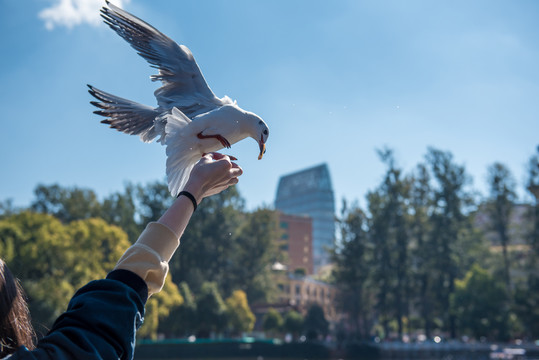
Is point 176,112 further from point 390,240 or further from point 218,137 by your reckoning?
point 390,240

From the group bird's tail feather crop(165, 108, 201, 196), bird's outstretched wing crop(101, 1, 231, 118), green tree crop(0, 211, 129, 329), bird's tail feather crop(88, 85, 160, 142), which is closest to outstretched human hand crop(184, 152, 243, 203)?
bird's tail feather crop(165, 108, 201, 196)

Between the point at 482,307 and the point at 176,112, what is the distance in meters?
28.5

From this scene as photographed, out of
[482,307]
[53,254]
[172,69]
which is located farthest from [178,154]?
[482,307]

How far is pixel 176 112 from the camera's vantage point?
2043 mm

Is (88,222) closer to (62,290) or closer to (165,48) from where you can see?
(62,290)

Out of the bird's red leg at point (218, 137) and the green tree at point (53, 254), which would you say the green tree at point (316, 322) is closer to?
the green tree at point (53, 254)

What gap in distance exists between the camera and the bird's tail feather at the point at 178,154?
1.91 meters

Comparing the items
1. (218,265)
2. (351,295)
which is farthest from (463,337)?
(218,265)

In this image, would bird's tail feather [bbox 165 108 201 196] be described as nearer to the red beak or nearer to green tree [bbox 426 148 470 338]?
the red beak

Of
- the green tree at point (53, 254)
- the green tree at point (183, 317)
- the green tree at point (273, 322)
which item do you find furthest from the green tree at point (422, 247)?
the green tree at point (53, 254)

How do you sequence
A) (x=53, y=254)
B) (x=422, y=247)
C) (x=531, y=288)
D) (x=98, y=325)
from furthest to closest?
(x=422, y=247), (x=531, y=288), (x=53, y=254), (x=98, y=325)

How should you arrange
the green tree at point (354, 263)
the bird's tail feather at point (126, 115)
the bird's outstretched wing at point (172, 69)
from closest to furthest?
the bird's tail feather at point (126, 115) → the bird's outstretched wing at point (172, 69) → the green tree at point (354, 263)

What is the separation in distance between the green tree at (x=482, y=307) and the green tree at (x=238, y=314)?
11.2m

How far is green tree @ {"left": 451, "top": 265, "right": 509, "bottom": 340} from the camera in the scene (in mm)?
27156
